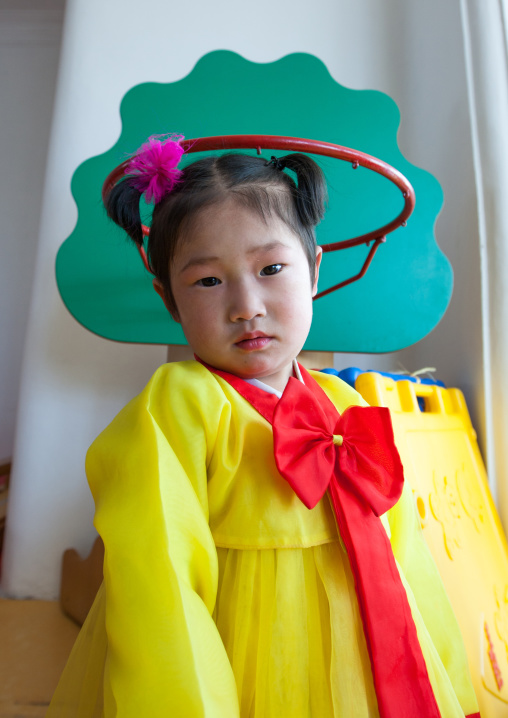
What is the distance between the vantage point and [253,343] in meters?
0.58

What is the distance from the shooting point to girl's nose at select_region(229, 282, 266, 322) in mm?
554

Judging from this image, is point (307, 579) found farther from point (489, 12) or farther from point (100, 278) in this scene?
point (489, 12)

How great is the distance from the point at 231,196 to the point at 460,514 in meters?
0.70

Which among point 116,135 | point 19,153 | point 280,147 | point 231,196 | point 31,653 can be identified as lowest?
point 31,653

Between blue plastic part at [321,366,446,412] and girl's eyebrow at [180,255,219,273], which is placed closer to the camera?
girl's eyebrow at [180,255,219,273]

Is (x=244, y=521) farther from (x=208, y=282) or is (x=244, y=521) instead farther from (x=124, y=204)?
(x=124, y=204)

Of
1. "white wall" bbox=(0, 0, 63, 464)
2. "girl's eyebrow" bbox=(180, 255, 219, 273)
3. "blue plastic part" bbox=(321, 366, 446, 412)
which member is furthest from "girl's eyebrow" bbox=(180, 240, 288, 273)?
"white wall" bbox=(0, 0, 63, 464)

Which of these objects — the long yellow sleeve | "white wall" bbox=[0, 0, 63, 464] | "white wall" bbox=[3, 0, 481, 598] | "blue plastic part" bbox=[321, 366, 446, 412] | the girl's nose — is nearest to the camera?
the long yellow sleeve

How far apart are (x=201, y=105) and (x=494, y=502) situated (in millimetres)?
1069

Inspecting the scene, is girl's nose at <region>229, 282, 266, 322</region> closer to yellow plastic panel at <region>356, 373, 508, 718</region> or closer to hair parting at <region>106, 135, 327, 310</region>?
hair parting at <region>106, 135, 327, 310</region>

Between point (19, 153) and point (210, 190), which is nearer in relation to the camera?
point (210, 190)

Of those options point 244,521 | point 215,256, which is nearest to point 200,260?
point 215,256

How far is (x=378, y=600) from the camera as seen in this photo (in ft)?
1.72

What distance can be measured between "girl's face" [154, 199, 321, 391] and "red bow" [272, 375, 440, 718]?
6 centimetres
